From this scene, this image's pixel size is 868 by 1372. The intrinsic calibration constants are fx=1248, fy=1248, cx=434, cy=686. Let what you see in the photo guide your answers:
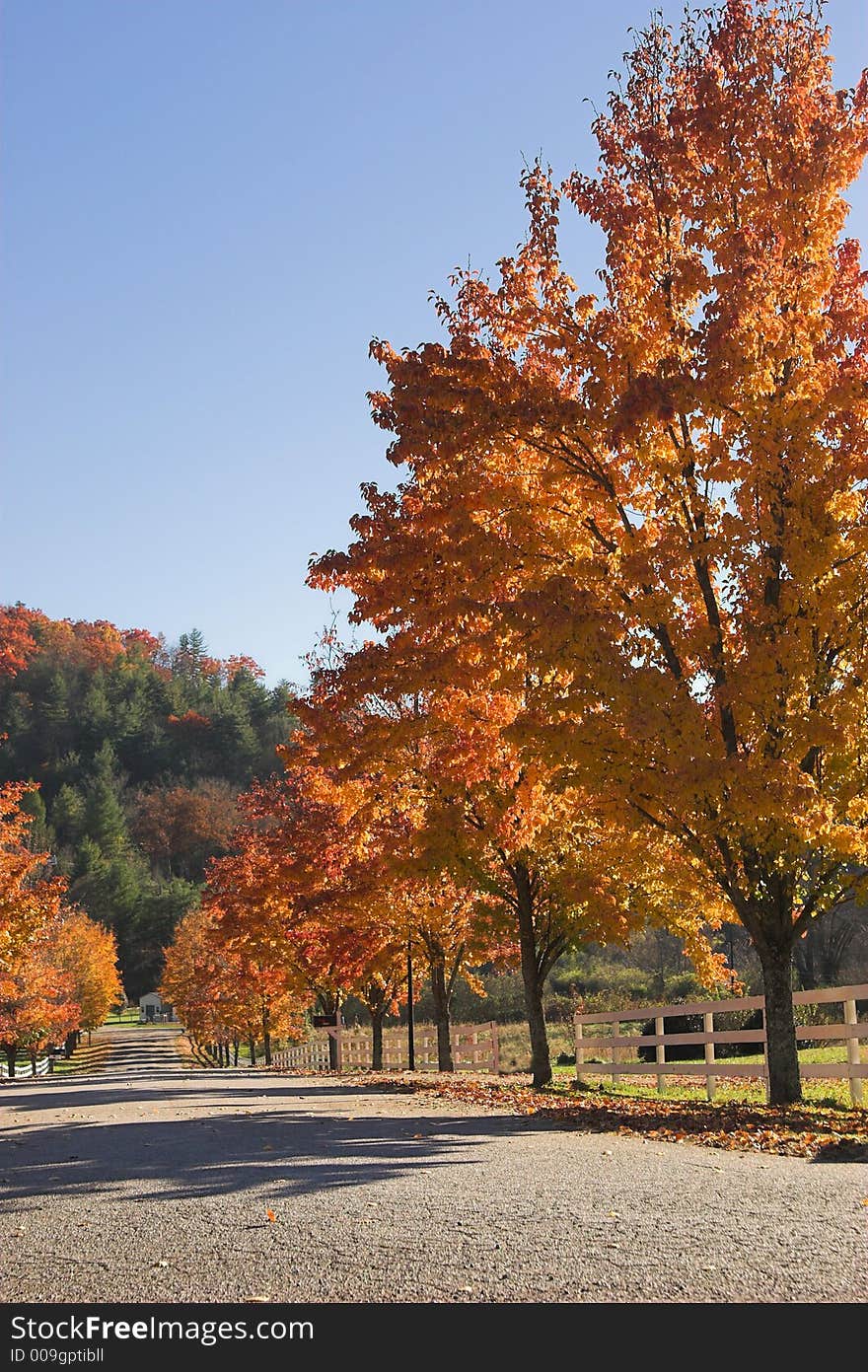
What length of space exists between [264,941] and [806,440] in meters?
24.9

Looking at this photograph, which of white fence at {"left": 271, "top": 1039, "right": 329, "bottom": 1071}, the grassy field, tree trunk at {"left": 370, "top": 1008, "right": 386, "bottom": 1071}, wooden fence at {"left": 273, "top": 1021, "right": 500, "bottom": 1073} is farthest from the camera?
white fence at {"left": 271, "top": 1039, "right": 329, "bottom": 1071}

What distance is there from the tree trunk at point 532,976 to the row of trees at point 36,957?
11.3 metres

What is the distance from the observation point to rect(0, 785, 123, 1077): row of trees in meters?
25.8

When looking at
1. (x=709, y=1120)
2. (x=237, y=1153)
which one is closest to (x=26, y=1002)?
(x=709, y=1120)

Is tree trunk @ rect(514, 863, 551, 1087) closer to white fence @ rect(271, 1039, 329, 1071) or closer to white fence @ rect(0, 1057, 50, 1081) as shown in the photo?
white fence @ rect(271, 1039, 329, 1071)

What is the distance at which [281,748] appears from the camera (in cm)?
1852

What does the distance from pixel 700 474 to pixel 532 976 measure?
943 centimetres

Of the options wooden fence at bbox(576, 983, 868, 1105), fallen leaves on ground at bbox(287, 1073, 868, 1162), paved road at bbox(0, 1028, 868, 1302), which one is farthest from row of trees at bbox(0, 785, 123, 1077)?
paved road at bbox(0, 1028, 868, 1302)

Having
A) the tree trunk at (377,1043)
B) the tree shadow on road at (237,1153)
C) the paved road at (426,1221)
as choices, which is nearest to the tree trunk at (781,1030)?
the tree shadow on road at (237,1153)

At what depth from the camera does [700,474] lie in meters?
13.1

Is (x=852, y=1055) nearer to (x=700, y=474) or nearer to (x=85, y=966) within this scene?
(x=700, y=474)

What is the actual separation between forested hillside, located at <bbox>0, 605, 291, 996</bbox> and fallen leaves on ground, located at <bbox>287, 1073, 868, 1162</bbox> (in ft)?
319
